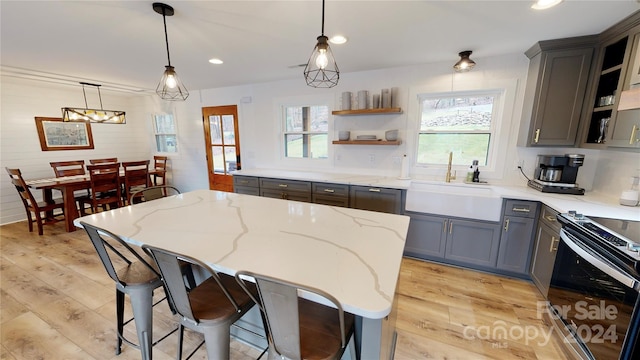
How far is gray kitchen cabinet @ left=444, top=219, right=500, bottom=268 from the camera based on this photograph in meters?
2.45

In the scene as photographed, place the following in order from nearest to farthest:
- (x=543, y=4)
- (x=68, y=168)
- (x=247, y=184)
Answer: (x=543, y=4)
(x=247, y=184)
(x=68, y=168)

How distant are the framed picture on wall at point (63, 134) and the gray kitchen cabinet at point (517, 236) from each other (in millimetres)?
6947

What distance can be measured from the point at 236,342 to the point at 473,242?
7.88 ft

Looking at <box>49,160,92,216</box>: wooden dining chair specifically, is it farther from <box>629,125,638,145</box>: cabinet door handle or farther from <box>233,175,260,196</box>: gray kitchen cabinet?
<box>629,125,638,145</box>: cabinet door handle

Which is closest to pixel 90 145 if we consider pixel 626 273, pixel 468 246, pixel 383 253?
pixel 383 253

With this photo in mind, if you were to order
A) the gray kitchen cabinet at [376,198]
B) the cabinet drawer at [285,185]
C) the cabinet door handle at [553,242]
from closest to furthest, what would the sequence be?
the cabinet door handle at [553,242]
the gray kitchen cabinet at [376,198]
the cabinet drawer at [285,185]

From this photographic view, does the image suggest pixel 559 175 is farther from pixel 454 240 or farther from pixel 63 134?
pixel 63 134

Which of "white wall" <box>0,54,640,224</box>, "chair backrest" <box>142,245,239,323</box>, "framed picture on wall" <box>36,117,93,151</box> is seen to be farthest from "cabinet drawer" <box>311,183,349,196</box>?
"framed picture on wall" <box>36,117,93,151</box>

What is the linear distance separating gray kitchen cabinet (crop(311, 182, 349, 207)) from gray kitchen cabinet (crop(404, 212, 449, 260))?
757 millimetres

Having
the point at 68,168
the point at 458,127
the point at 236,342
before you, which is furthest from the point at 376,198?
the point at 68,168

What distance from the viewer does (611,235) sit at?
129 centimetres

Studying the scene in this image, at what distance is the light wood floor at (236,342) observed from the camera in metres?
1.66

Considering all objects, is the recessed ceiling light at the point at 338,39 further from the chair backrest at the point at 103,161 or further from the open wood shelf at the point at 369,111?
the chair backrest at the point at 103,161

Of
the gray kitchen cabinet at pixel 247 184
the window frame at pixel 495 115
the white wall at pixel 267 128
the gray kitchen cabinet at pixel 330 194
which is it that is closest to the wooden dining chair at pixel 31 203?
the white wall at pixel 267 128
